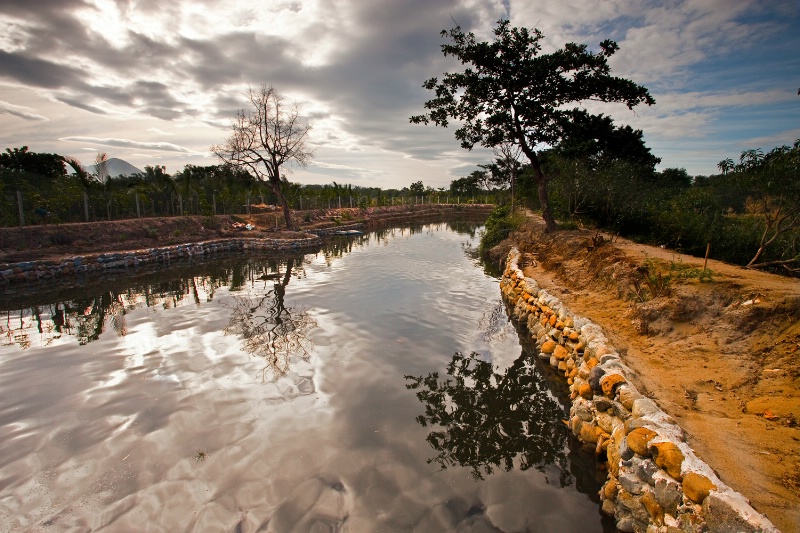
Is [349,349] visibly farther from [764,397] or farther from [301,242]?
[301,242]

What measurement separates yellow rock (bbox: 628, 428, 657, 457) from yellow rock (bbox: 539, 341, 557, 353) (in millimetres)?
3827

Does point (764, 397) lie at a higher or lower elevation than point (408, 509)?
higher

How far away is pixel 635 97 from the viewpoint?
1388cm

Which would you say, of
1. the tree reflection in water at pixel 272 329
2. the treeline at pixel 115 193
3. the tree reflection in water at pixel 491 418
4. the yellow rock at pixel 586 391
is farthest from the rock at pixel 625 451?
the treeline at pixel 115 193

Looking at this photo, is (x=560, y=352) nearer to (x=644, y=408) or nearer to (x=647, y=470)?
(x=644, y=408)

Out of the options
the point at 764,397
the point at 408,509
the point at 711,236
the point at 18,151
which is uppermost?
the point at 18,151

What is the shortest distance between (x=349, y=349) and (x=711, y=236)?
32.7 ft

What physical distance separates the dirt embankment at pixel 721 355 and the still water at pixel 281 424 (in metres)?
1.47

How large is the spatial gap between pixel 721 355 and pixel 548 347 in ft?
9.64

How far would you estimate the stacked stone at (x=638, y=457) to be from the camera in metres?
2.84

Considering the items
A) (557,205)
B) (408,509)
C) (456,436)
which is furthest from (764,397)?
(557,205)

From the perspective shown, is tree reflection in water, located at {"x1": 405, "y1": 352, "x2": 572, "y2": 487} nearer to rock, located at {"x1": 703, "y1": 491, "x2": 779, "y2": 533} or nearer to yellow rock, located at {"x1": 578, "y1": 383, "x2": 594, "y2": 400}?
yellow rock, located at {"x1": 578, "y1": 383, "x2": 594, "y2": 400}

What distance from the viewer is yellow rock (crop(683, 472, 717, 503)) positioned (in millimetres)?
2949

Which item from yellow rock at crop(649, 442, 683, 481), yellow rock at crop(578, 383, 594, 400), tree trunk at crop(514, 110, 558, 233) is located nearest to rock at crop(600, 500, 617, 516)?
yellow rock at crop(649, 442, 683, 481)
